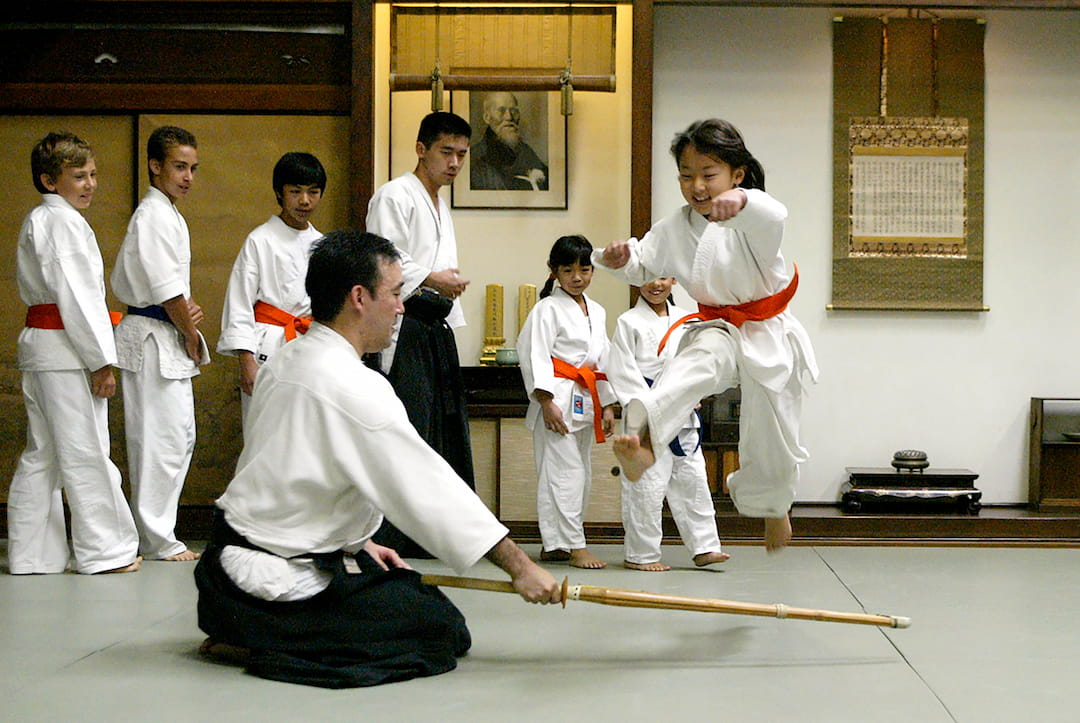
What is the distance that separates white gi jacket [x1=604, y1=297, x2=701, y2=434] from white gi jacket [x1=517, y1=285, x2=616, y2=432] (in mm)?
174

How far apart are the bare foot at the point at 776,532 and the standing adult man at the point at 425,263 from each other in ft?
4.83

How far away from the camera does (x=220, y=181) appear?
5.50m

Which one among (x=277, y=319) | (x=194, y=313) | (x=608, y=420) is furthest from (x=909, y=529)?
(x=194, y=313)

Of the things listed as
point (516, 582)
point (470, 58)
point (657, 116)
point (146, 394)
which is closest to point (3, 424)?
point (146, 394)

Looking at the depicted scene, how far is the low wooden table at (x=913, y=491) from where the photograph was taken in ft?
17.5

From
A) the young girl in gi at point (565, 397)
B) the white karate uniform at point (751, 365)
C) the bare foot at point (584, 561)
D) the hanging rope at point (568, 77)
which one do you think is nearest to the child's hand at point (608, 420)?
the young girl in gi at point (565, 397)

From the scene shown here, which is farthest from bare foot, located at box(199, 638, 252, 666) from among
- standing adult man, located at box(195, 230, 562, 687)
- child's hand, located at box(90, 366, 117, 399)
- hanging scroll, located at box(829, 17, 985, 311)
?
hanging scroll, located at box(829, 17, 985, 311)

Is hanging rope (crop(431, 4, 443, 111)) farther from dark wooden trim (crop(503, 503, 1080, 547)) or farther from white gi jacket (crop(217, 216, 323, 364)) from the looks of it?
dark wooden trim (crop(503, 503, 1080, 547))

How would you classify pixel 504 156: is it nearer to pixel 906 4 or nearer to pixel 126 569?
pixel 906 4

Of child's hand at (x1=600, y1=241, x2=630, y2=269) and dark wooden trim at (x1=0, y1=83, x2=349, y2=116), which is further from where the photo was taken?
dark wooden trim at (x1=0, y1=83, x2=349, y2=116)

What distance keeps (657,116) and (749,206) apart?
111 inches

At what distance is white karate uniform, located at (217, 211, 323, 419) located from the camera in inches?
185

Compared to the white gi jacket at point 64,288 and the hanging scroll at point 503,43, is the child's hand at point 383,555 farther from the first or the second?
the hanging scroll at point 503,43

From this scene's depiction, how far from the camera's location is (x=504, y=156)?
5719 millimetres
